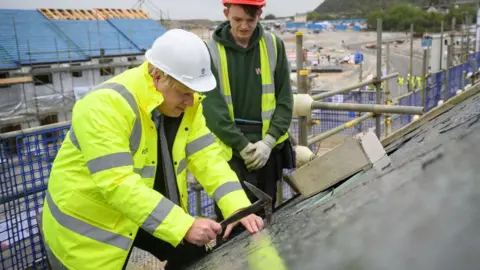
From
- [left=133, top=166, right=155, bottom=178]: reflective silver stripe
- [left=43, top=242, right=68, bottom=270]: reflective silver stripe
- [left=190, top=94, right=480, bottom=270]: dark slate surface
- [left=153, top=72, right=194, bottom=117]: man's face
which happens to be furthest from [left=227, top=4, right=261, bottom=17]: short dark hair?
[left=190, top=94, right=480, bottom=270]: dark slate surface

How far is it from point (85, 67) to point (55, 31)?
4.14 meters

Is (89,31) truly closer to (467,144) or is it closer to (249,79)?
(249,79)

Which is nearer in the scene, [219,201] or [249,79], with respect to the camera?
[219,201]

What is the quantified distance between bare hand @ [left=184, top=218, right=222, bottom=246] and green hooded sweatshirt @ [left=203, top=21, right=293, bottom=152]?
1191 mm

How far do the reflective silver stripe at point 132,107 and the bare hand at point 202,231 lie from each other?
453 millimetres

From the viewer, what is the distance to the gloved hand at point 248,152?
10.5 ft

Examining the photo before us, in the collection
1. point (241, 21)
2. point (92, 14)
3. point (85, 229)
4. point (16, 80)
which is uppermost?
point (92, 14)

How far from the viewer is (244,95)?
333 centimetres

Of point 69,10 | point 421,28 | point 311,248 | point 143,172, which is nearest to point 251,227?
point 143,172

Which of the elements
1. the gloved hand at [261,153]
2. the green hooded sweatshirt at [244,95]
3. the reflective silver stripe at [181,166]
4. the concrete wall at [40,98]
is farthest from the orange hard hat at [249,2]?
the concrete wall at [40,98]

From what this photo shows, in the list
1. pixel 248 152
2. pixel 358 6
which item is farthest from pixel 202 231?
pixel 358 6

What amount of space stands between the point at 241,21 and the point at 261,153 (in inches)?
35.0

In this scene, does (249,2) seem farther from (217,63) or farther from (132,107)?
(132,107)

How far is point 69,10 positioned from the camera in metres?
33.2
